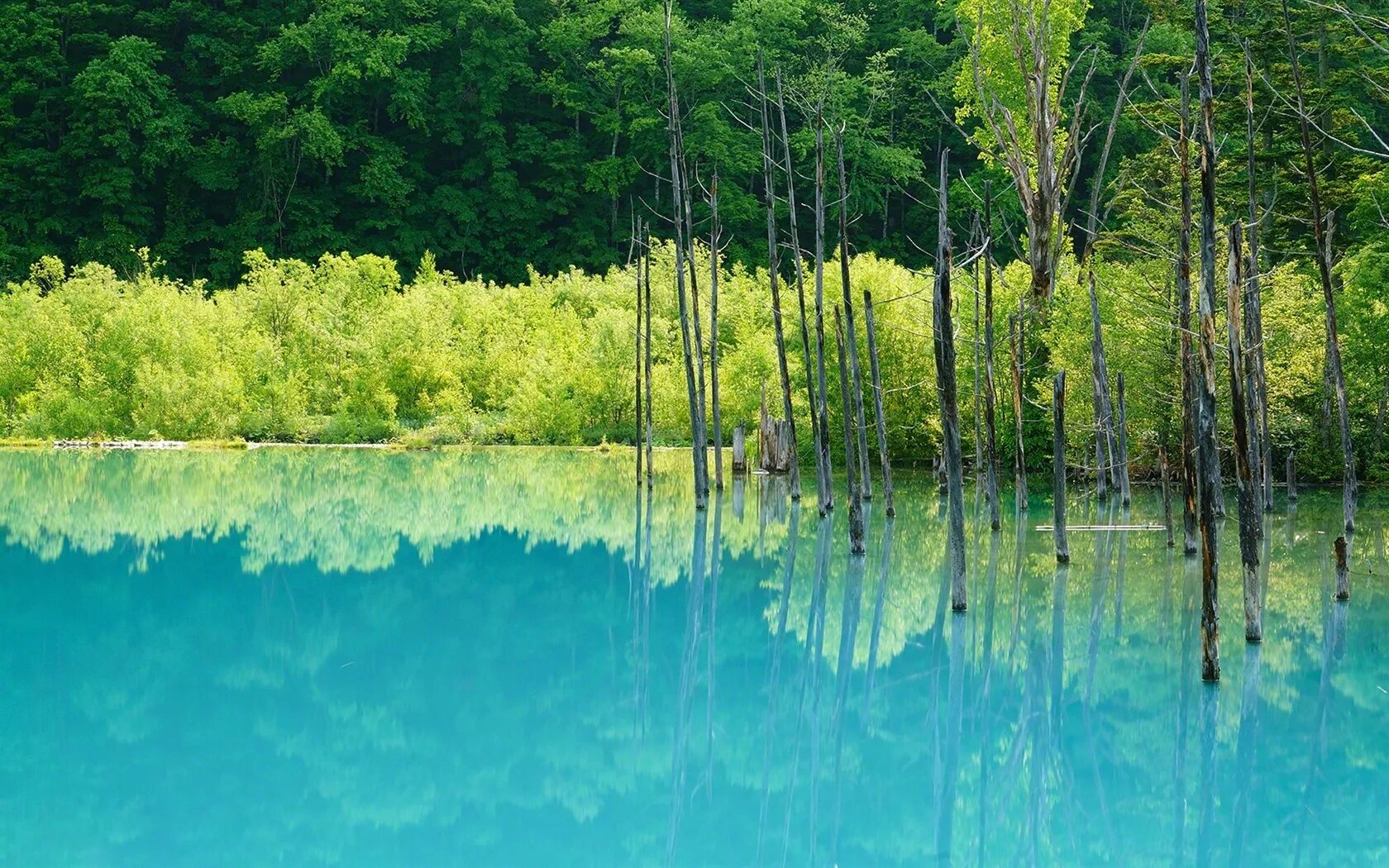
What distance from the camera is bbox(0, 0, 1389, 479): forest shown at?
24391mm

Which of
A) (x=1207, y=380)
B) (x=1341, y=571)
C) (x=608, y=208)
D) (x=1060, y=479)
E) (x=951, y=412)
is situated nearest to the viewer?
(x=1207, y=380)

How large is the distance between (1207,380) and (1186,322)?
38.4 inches

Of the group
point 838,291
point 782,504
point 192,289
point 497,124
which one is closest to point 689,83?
point 497,124

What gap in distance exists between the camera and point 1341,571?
43.3ft

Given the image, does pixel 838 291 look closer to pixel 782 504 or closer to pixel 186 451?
pixel 782 504

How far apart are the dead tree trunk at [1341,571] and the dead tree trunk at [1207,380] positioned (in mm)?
2910

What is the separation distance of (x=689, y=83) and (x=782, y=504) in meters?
35.5

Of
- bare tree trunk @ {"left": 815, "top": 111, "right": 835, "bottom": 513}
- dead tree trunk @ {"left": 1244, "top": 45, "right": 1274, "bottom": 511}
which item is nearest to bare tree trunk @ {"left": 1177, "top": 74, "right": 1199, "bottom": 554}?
dead tree trunk @ {"left": 1244, "top": 45, "right": 1274, "bottom": 511}

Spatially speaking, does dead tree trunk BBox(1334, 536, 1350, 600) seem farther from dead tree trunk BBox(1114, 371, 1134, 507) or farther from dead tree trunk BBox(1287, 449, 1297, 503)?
dead tree trunk BBox(1287, 449, 1297, 503)

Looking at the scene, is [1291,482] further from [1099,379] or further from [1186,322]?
[1186,322]

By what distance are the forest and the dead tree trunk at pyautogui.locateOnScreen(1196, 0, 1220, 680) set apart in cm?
492

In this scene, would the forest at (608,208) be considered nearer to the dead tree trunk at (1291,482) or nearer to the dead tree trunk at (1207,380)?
the dead tree trunk at (1291,482)

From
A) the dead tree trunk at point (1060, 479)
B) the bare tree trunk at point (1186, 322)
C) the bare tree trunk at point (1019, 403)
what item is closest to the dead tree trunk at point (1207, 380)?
the bare tree trunk at point (1186, 322)

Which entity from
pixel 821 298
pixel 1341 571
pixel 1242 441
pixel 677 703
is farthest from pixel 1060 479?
pixel 677 703
